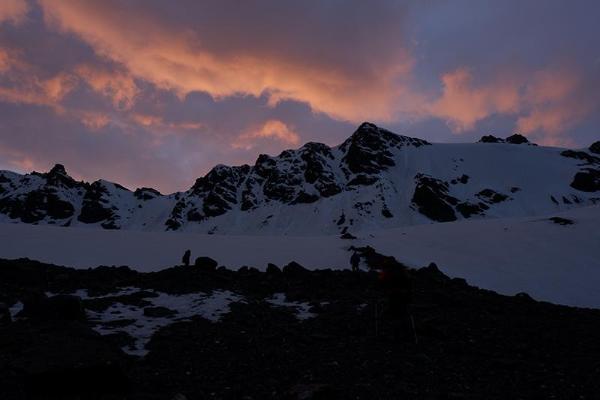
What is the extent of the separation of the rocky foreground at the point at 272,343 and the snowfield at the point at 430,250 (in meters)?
15.2

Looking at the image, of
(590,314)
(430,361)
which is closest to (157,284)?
(430,361)

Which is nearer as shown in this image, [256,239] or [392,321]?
[392,321]

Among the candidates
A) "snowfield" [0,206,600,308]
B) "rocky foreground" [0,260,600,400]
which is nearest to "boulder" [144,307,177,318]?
"rocky foreground" [0,260,600,400]

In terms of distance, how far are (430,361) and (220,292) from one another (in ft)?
33.7

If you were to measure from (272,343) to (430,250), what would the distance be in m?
34.4

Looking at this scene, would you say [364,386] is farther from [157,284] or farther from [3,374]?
[157,284]

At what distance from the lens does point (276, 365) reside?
34.5ft

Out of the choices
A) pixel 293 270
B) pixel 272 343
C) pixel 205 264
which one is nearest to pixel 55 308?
pixel 272 343

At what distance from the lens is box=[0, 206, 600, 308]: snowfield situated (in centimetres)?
3425

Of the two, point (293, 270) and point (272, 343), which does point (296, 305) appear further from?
point (293, 270)

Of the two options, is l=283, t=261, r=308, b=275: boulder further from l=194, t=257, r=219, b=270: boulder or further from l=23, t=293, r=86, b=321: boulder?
l=23, t=293, r=86, b=321: boulder

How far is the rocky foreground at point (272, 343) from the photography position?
8695 millimetres

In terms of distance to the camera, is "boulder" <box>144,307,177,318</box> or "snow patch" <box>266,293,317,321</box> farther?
"snow patch" <box>266,293,317,321</box>

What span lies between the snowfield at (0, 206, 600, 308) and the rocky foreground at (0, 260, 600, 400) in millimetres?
15220
